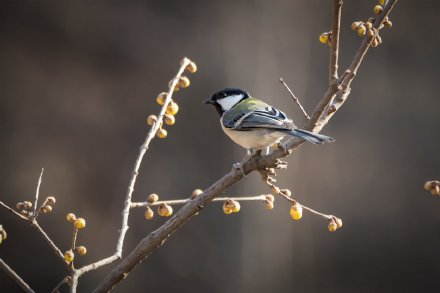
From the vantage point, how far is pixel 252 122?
2.08 meters

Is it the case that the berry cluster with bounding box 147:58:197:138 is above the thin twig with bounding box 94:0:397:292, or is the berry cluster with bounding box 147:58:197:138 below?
above

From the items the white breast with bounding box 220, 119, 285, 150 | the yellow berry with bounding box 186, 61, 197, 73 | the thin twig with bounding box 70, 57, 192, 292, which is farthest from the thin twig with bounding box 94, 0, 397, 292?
the white breast with bounding box 220, 119, 285, 150

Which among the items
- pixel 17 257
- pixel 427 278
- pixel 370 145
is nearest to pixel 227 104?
pixel 17 257

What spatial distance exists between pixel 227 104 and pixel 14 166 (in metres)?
2.19

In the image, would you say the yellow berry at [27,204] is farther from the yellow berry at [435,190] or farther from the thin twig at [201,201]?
the yellow berry at [435,190]

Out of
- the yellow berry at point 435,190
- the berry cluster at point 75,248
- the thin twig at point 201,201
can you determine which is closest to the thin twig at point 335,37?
the thin twig at point 201,201

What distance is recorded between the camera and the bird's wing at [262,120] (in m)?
1.95

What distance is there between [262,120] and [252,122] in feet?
0.13

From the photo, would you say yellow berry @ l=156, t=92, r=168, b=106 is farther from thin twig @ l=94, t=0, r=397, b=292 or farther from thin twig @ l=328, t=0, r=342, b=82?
thin twig @ l=328, t=0, r=342, b=82

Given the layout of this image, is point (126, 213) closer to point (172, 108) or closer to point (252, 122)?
point (172, 108)

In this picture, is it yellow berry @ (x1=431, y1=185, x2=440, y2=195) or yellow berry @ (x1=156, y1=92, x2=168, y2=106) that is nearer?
yellow berry @ (x1=431, y1=185, x2=440, y2=195)

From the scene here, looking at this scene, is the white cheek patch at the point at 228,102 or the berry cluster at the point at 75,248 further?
the white cheek patch at the point at 228,102

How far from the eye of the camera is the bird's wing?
1.95m

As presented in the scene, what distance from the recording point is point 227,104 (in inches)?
96.7
